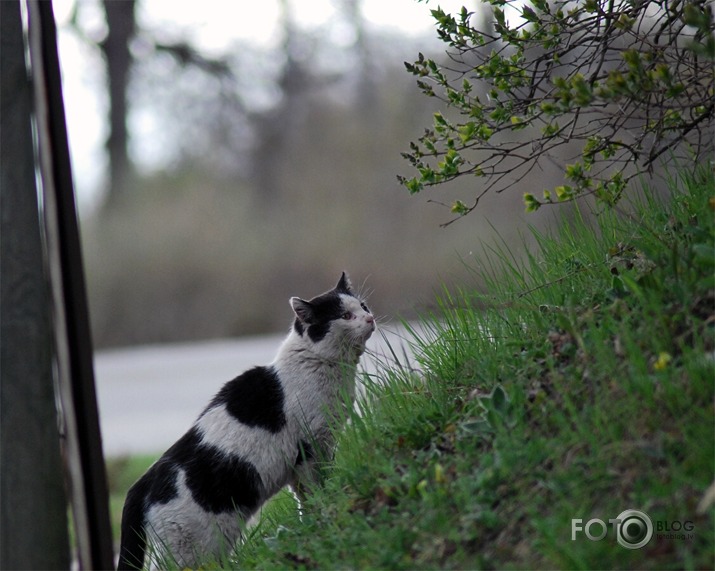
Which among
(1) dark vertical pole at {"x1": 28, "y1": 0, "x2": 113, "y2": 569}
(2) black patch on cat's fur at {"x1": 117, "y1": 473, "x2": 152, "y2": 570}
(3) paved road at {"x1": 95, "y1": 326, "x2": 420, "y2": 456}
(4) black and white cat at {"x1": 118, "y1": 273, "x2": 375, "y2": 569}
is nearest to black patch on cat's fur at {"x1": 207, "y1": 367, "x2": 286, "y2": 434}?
(4) black and white cat at {"x1": 118, "y1": 273, "x2": 375, "y2": 569}

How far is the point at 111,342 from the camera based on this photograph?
58.1ft

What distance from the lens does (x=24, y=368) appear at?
3250 millimetres

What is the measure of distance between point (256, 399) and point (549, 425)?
1.91m

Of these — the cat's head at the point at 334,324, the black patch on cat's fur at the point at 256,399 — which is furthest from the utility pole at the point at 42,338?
the cat's head at the point at 334,324

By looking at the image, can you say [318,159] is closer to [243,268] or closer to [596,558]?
[243,268]

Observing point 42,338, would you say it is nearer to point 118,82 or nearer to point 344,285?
point 344,285

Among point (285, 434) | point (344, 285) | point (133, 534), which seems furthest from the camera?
point (344, 285)

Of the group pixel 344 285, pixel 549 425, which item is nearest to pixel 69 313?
pixel 549 425

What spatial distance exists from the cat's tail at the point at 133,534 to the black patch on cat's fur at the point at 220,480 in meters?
0.28

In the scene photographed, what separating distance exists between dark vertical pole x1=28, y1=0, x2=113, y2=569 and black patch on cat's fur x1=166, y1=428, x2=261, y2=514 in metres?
1.18

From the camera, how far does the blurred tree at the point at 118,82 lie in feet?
58.6

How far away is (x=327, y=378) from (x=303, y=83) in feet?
50.8

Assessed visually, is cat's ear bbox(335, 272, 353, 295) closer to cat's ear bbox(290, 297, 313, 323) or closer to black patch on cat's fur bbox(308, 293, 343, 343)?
black patch on cat's fur bbox(308, 293, 343, 343)

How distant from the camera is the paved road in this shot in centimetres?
1142
